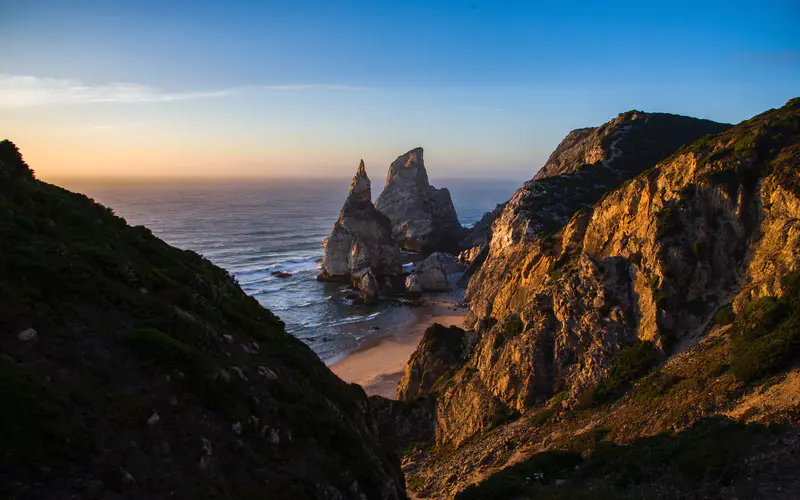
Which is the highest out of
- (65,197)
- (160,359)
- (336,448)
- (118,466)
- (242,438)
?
(65,197)

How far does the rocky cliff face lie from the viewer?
24.1 ft

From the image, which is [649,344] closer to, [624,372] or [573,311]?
[624,372]

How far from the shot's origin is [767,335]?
17.4 m

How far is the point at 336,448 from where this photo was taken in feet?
37.2

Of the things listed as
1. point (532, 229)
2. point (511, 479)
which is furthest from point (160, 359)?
point (532, 229)

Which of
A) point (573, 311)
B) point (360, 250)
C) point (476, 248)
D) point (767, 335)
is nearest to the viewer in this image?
point (767, 335)

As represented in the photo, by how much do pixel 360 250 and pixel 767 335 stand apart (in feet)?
194

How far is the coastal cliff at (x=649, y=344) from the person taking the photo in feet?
48.3

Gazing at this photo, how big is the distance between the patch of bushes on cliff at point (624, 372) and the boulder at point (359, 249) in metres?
47.7

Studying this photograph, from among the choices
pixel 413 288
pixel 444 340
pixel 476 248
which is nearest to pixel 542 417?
pixel 444 340

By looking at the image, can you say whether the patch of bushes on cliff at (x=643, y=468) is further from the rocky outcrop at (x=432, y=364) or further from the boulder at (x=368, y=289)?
the boulder at (x=368, y=289)

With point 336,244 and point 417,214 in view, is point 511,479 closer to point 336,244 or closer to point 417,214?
point 336,244

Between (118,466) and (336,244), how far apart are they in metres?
69.6

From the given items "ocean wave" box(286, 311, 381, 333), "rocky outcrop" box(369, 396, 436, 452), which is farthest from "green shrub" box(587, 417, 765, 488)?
"ocean wave" box(286, 311, 381, 333)
